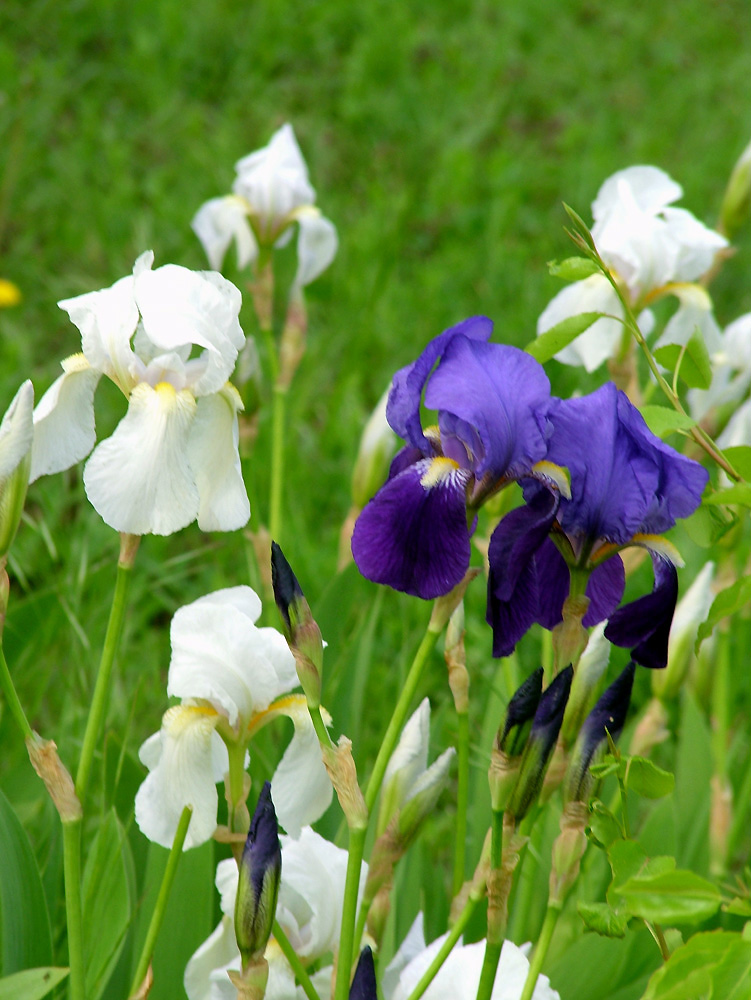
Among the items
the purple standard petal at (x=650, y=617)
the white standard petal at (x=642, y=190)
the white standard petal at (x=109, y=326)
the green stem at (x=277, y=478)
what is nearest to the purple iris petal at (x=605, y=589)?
the purple standard petal at (x=650, y=617)

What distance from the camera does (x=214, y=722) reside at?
733mm

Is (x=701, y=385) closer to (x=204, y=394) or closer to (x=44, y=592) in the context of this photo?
(x=204, y=394)

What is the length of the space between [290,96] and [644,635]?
303 centimetres

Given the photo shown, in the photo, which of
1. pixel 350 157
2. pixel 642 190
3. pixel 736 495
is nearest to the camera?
pixel 736 495

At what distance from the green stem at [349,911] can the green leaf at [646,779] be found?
16 cm

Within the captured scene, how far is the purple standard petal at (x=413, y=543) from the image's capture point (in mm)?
646

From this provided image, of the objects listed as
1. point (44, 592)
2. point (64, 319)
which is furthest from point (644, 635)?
point (64, 319)

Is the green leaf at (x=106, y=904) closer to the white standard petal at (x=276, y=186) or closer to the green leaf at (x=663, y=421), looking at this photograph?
the green leaf at (x=663, y=421)

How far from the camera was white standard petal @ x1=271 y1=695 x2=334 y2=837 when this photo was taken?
0.74 metres

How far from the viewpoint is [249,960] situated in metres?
0.66

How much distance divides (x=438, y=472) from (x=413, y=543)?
5 centimetres

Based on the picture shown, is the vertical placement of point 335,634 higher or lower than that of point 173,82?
lower

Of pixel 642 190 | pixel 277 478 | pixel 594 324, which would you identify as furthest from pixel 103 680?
pixel 642 190

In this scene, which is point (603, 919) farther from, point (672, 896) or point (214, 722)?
point (214, 722)
